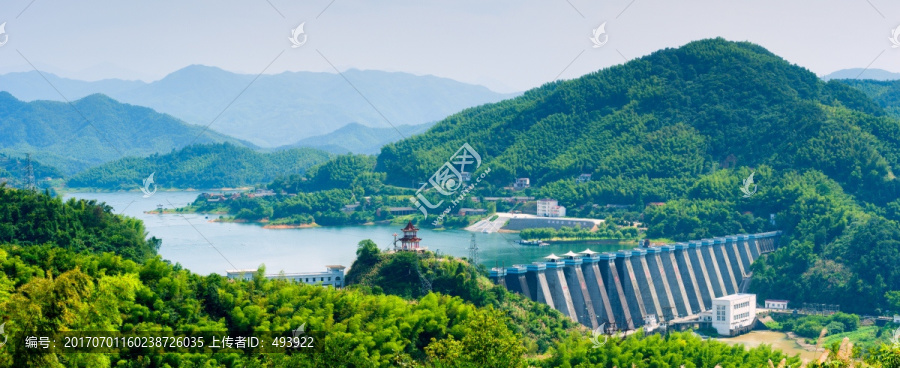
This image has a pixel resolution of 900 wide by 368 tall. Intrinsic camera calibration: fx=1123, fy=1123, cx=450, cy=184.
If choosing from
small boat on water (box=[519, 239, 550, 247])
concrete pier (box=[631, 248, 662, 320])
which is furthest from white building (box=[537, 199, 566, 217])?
concrete pier (box=[631, 248, 662, 320])

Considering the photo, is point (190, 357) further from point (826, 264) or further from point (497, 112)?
point (497, 112)

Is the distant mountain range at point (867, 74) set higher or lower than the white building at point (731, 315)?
higher

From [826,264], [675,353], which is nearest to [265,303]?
[675,353]

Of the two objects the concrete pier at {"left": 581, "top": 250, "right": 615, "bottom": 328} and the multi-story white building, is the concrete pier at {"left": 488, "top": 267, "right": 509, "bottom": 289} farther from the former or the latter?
the multi-story white building

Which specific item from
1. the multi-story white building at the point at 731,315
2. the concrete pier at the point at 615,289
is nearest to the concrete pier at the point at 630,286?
the concrete pier at the point at 615,289

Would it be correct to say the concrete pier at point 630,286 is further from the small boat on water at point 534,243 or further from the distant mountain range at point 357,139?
the distant mountain range at point 357,139
